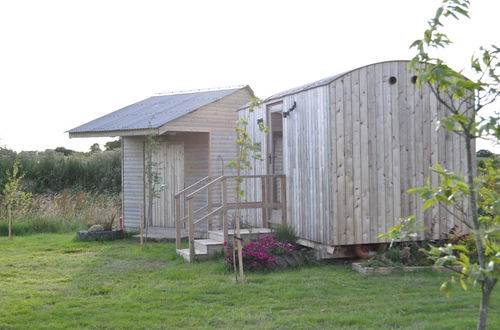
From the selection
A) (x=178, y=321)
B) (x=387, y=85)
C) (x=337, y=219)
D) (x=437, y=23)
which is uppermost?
(x=387, y=85)

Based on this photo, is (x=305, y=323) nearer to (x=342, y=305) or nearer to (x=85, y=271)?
(x=342, y=305)

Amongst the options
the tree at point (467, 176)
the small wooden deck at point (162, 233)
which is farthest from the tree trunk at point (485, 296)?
the small wooden deck at point (162, 233)

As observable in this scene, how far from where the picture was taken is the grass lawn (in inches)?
236

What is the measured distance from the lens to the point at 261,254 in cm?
879

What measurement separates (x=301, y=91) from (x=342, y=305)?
13.7 ft

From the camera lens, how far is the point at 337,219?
347 inches

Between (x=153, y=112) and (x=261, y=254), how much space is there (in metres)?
7.15

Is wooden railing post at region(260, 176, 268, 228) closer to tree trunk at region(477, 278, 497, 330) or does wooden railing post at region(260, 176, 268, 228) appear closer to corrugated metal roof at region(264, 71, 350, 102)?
corrugated metal roof at region(264, 71, 350, 102)

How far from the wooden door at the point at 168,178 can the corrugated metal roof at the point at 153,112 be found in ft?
2.95

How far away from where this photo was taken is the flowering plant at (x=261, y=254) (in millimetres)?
8789

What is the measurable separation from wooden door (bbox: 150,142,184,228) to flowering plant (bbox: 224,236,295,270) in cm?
550

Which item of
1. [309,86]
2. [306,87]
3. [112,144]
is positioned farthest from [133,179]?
[112,144]

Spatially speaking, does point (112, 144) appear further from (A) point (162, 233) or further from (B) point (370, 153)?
(B) point (370, 153)

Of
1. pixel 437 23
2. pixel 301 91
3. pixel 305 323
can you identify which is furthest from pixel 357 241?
pixel 437 23
